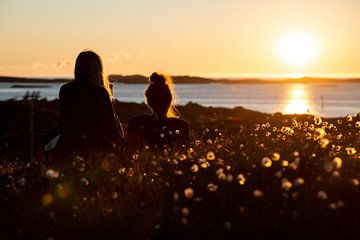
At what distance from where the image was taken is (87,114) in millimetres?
9219

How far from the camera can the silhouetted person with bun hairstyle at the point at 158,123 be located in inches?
372

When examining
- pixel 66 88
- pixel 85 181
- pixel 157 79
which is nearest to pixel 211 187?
pixel 85 181

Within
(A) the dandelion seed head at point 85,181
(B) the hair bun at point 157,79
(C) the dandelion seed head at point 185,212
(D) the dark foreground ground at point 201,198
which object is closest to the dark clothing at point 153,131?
(B) the hair bun at point 157,79

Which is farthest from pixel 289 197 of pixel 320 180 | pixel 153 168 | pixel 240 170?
pixel 153 168

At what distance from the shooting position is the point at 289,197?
5.59 meters

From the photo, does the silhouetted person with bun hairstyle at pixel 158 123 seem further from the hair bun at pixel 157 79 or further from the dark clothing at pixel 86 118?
the dark clothing at pixel 86 118

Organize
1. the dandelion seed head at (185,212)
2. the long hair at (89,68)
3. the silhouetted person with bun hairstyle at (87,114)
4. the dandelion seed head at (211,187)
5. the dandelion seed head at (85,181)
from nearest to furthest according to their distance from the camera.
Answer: the dandelion seed head at (185,212) → the dandelion seed head at (211,187) → the dandelion seed head at (85,181) → the long hair at (89,68) → the silhouetted person with bun hairstyle at (87,114)

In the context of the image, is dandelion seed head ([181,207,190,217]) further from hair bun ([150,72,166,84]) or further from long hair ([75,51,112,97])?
hair bun ([150,72,166,84])

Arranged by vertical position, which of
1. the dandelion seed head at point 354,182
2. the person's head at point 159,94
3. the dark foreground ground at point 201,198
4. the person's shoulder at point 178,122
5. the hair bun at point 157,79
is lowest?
the dark foreground ground at point 201,198

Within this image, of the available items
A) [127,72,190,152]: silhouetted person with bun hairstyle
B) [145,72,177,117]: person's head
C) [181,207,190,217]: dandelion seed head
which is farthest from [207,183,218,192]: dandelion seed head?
[145,72,177,117]: person's head

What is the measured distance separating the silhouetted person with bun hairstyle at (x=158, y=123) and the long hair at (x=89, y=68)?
74 cm

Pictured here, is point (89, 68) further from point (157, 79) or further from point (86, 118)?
point (157, 79)

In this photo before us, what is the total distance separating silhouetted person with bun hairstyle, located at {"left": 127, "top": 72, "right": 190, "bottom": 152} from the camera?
9.45 metres

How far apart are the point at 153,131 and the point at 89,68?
143 centimetres
